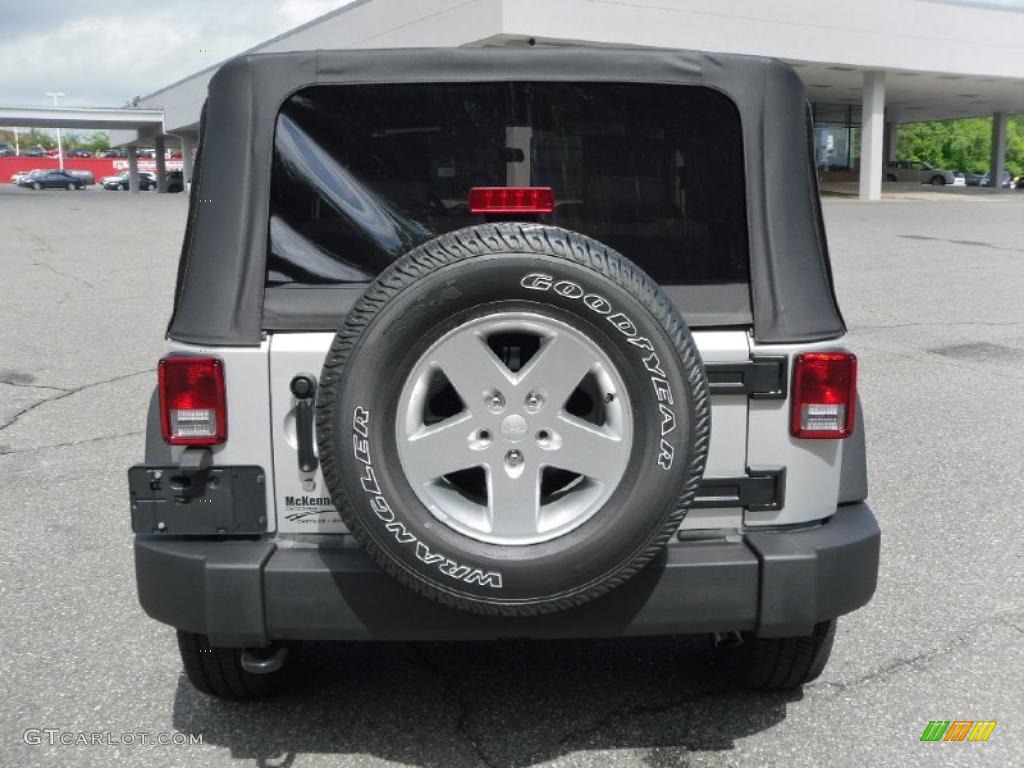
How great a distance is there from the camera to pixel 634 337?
249 centimetres

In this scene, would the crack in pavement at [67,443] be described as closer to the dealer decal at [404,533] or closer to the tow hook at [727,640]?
the tow hook at [727,640]

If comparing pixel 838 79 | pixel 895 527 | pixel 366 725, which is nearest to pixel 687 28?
pixel 838 79

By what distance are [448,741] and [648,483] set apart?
1.10 meters

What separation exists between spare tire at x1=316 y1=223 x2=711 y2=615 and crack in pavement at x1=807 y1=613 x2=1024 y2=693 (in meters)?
1.27

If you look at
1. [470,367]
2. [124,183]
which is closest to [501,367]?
[470,367]

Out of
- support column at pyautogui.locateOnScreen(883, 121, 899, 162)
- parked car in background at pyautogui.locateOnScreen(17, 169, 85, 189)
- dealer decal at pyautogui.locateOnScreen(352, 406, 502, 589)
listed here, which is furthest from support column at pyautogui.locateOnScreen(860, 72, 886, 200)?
parked car in background at pyautogui.locateOnScreen(17, 169, 85, 189)

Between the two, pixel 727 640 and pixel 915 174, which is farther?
pixel 915 174

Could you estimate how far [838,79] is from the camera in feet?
135

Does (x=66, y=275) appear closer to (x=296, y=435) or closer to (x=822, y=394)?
(x=296, y=435)

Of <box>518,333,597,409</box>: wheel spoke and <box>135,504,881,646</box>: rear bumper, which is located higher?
<box>518,333,597,409</box>: wheel spoke

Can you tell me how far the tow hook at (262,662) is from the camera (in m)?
3.00

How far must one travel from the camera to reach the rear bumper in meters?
2.76

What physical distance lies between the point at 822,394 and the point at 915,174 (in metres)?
54.5

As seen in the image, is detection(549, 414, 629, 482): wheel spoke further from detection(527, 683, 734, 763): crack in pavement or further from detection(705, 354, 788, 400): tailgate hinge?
detection(527, 683, 734, 763): crack in pavement
